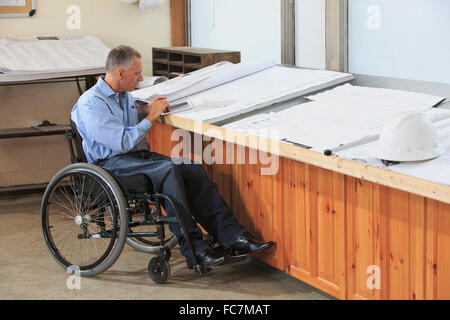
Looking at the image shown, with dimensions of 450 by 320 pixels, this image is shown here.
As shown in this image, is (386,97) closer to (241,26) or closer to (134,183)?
(134,183)

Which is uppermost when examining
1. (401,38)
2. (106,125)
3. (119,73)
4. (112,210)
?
(401,38)

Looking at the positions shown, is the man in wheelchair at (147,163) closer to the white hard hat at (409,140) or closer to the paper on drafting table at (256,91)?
the paper on drafting table at (256,91)

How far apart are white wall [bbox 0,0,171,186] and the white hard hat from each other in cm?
362

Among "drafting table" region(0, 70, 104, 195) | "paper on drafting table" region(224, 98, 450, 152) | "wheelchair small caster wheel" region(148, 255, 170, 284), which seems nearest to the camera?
"paper on drafting table" region(224, 98, 450, 152)

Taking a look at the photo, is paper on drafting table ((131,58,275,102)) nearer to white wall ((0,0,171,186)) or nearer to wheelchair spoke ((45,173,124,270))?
wheelchair spoke ((45,173,124,270))

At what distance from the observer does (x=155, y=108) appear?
148 inches

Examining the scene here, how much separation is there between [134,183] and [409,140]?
4.72ft

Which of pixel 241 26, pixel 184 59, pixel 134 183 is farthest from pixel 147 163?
pixel 241 26

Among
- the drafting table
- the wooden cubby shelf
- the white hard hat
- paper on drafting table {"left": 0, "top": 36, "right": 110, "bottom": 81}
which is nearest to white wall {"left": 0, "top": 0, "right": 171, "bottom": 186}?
the drafting table

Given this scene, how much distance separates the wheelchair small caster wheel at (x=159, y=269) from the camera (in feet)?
11.5

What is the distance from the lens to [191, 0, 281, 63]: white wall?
452cm
